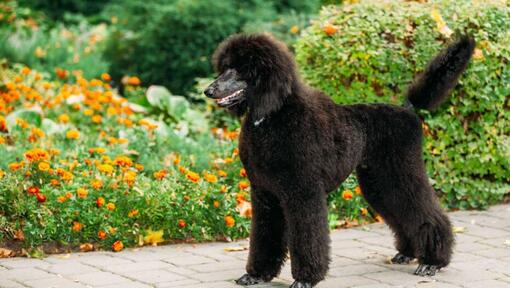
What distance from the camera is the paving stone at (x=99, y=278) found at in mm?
4879

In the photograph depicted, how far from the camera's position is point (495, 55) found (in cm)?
675

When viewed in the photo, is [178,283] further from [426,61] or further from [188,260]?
[426,61]

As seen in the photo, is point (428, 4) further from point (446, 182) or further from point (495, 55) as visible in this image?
point (446, 182)

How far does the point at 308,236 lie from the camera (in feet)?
14.8

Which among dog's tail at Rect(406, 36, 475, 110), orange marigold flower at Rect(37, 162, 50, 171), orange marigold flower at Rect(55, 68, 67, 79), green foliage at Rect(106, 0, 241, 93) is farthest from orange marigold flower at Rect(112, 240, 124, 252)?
green foliage at Rect(106, 0, 241, 93)

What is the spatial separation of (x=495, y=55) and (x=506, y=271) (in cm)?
218

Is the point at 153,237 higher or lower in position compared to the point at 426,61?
lower

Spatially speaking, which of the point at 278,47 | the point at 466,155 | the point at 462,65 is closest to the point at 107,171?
the point at 278,47

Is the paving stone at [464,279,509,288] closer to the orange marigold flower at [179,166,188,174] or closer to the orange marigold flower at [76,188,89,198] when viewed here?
the orange marigold flower at [179,166,188,174]

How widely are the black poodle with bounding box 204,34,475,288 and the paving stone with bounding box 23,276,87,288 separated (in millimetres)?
986

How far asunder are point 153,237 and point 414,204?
186 centimetres

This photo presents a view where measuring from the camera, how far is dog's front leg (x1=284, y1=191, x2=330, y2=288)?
4.53 metres

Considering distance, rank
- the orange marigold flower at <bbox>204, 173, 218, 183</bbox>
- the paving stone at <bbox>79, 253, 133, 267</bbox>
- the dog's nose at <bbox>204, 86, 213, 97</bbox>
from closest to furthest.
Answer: the dog's nose at <bbox>204, 86, 213, 97</bbox> → the paving stone at <bbox>79, 253, 133, 267</bbox> → the orange marigold flower at <bbox>204, 173, 218, 183</bbox>

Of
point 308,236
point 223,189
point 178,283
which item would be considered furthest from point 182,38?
point 308,236
